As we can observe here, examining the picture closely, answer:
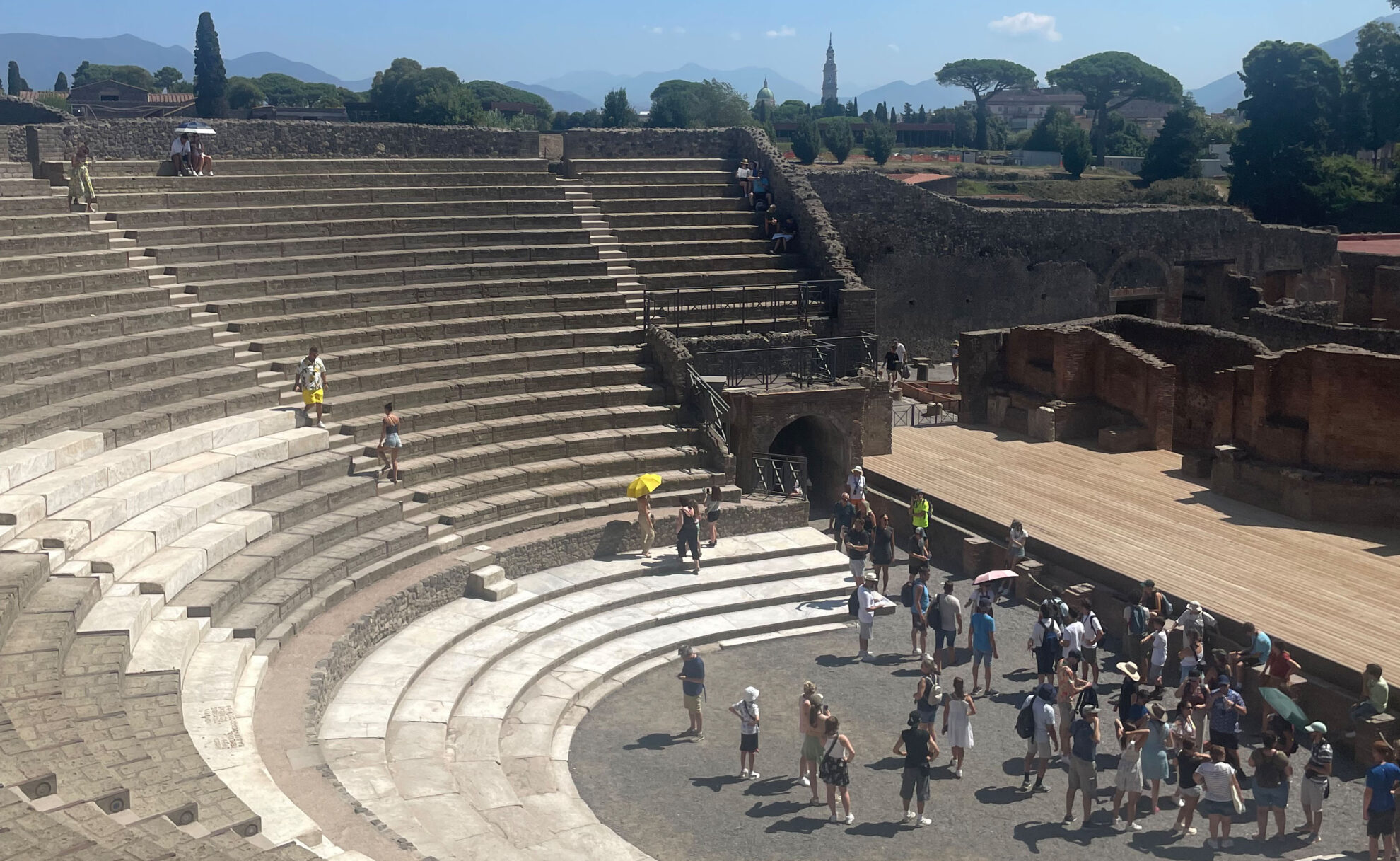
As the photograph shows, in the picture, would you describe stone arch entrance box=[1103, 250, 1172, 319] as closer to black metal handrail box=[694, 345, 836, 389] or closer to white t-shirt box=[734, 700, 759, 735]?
black metal handrail box=[694, 345, 836, 389]

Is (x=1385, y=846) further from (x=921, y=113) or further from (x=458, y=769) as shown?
(x=921, y=113)

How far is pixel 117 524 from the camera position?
1315 cm

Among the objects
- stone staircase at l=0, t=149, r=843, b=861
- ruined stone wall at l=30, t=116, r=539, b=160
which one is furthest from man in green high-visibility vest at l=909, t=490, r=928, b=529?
ruined stone wall at l=30, t=116, r=539, b=160

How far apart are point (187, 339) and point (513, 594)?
5.87 metres

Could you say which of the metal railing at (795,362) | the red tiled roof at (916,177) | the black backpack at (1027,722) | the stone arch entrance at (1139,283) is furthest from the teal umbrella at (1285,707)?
the red tiled roof at (916,177)

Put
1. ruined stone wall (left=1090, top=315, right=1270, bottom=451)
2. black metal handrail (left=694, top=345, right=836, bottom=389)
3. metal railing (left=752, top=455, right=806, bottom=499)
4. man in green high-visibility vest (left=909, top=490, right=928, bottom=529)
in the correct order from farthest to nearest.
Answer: ruined stone wall (left=1090, top=315, right=1270, bottom=451), black metal handrail (left=694, top=345, right=836, bottom=389), metal railing (left=752, top=455, right=806, bottom=499), man in green high-visibility vest (left=909, top=490, right=928, bottom=529)

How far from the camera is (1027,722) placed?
40.2 ft

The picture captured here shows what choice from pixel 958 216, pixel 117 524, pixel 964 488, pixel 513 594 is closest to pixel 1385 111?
pixel 958 216

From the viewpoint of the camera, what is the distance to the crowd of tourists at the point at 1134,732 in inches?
445

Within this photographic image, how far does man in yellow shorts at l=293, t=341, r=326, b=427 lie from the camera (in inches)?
670

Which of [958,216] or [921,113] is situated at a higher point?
[921,113]

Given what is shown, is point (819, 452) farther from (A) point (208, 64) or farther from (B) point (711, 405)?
(A) point (208, 64)

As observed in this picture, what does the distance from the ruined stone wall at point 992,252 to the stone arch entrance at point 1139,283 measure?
0.04m

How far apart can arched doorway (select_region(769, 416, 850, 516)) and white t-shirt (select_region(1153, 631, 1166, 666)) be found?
7104 millimetres
